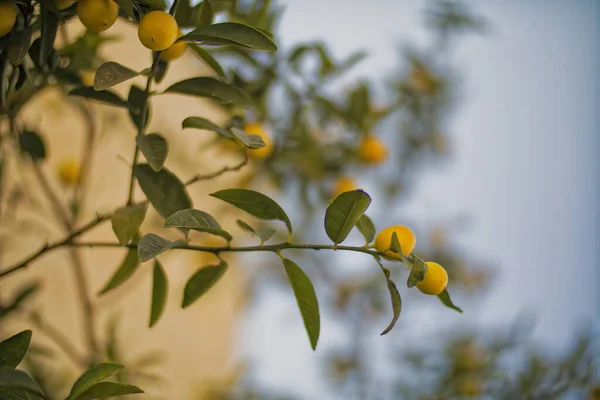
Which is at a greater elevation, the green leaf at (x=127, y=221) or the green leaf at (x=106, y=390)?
the green leaf at (x=127, y=221)

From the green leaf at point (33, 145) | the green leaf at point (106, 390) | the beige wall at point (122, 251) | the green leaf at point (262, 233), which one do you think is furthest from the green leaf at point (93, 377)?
the beige wall at point (122, 251)

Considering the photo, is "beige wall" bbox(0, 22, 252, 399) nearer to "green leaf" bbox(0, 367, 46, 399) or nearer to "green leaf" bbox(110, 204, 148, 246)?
"green leaf" bbox(110, 204, 148, 246)

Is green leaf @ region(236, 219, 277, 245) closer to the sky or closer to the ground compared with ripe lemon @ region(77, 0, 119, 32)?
closer to the ground

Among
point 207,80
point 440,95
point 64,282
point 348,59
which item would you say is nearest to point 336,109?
point 348,59

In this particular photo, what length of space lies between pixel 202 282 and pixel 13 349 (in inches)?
4.6

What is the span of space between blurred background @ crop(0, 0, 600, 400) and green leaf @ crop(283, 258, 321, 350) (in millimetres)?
214

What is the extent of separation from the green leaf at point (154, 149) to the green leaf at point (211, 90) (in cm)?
4

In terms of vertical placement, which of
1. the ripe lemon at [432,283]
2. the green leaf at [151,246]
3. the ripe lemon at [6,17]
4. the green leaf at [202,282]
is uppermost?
the ripe lemon at [6,17]

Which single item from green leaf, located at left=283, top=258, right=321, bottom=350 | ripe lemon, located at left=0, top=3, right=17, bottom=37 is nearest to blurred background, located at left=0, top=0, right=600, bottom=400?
ripe lemon, located at left=0, top=3, right=17, bottom=37

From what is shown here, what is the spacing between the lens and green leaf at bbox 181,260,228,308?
1.16 ft

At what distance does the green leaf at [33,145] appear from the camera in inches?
16.4

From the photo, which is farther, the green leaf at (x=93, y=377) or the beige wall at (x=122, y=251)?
the beige wall at (x=122, y=251)

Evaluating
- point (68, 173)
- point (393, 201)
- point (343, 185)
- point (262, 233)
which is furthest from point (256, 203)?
point (393, 201)

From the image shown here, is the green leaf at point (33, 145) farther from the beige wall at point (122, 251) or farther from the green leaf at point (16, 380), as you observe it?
the beige wall at point (122, 251)
